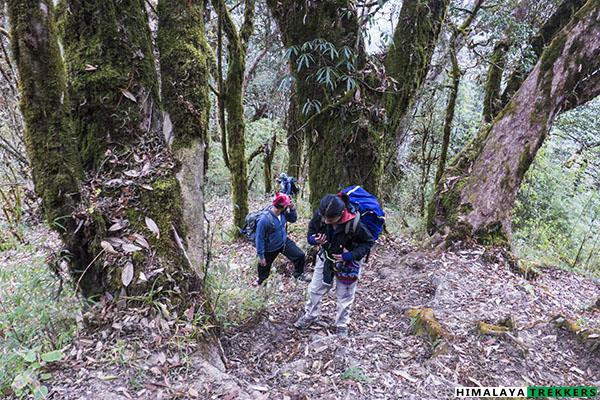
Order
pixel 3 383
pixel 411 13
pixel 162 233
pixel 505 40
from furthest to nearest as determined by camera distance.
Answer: pixel 505 40 < pixel 411 13 < pixel 162 233 < pixel 3 383

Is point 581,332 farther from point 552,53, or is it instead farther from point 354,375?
point 552,53

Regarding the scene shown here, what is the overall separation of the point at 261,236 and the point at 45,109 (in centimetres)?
332

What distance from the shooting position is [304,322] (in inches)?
177

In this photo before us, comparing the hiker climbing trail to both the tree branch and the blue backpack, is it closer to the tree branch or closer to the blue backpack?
the blue backpack

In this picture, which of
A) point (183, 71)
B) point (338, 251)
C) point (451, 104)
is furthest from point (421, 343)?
point (451, 104)

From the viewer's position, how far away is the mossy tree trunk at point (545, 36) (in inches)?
304

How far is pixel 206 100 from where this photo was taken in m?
3.59

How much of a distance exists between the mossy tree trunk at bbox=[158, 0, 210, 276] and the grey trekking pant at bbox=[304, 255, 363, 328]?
1667 millimetres

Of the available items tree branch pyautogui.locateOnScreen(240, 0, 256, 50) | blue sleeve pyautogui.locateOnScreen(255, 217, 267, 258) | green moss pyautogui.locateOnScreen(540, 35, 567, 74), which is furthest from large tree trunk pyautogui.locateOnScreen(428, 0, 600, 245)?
tree branch pyautogui.locateOnScreen(240, 0, 256, 50)

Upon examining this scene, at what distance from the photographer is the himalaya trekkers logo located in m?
3.22

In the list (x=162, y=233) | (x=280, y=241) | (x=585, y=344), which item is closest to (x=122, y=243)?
(x=162, y=233)

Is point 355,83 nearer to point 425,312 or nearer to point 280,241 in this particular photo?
point 280,241

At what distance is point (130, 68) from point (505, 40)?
814cm

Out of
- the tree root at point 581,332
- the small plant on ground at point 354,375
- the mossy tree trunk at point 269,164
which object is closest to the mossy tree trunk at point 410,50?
the tree root at point 581,332
